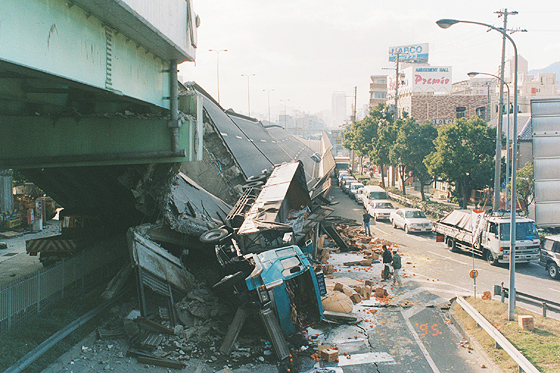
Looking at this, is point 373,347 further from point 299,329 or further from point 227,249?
point 227,249

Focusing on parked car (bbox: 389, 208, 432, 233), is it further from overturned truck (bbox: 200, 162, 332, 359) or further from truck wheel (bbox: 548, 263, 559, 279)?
overturned truck (bbox: 200, 162, 332, 359)

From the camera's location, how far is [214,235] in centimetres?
1537

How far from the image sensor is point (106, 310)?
1430 cm

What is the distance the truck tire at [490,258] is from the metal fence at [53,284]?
15456mm

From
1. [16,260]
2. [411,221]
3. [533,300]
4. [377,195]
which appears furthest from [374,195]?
[16,260]

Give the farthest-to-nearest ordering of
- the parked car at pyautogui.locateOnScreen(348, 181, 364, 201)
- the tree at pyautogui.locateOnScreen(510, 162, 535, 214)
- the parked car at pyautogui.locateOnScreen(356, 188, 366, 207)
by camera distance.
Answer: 1. the parked car at pyautogui.locateOnScreen(348, 181, 364, 201)
2. the parked car at pyautogui.locateOnScreen(356, 188, 366, 207)
3. the tree at pyautogui.locateOnScreen(510, 162, 535, 214)

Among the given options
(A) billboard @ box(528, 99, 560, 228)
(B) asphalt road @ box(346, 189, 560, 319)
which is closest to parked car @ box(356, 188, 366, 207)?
(B) asphalt road @ box(346, 189, 560, 319)

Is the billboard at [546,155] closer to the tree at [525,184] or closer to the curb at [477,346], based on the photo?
the tree at [525,184]

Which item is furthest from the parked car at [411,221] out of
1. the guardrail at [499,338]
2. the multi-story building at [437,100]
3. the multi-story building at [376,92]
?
the multi-story building at [376,92]

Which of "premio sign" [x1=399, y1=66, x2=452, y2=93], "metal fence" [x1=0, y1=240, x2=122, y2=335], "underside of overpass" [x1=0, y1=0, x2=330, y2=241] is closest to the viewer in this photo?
"underside of overpass" [x1=0, y1=0, x2=330, y2=241]

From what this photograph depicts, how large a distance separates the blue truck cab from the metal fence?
5.73 m

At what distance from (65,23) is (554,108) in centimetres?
2314

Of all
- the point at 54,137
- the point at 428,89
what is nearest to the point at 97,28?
the point at 54,137

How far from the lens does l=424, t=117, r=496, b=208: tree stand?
33750mm
